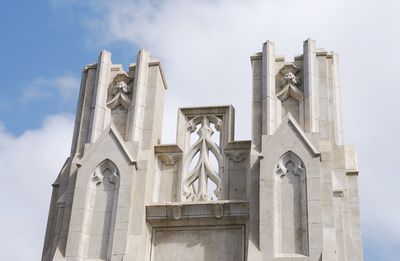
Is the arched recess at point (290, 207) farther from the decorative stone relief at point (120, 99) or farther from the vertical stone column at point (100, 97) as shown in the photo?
the vertical stone column at point (100, 97)

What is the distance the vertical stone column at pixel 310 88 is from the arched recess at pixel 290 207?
90cm

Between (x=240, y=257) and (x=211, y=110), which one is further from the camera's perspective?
(x=211, y=110)

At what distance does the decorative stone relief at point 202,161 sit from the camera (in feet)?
56.1

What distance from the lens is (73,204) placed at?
54.5ft

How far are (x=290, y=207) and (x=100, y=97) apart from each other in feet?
17.1

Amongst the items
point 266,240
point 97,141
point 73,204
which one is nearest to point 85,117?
point 97,141

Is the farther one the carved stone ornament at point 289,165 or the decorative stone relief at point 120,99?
the decorative stone relief at point 120,99

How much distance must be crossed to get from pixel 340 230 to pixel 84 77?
722cm

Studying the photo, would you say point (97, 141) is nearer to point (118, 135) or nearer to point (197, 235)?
point (118, 135)

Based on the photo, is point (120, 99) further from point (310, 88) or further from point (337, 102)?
point (337, 102)

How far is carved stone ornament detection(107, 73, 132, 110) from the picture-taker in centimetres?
1812

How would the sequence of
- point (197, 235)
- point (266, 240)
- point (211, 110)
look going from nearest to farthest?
point (266, 240) → point (197, 235) → point (211, 110)

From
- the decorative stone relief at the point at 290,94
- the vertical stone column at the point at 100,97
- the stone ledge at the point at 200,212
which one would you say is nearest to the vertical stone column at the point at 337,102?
the decorative stone relief at the point at 290,94

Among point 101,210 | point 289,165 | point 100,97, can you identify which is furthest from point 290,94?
point 101,210
